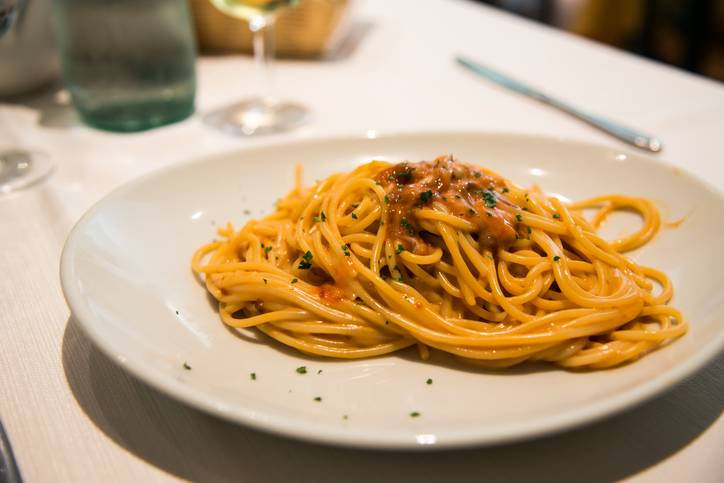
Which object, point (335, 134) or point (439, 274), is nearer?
point (439, 274)

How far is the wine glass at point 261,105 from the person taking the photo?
3172 mm

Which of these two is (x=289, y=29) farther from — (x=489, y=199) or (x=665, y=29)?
(x=665, y=29)

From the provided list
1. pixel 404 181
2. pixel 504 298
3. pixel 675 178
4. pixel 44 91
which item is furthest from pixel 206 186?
pixel 44 91

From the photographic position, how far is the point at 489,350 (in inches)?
57.4

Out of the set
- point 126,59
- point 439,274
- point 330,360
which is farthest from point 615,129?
point 126,59

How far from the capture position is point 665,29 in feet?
22.0

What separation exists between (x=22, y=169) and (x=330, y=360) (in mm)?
2055

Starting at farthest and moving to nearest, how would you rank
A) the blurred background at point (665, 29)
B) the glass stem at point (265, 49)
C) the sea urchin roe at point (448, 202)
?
the blurred background at point (665, 29), the glass stem at point (265, 49), the sea urchin roe at point (448, 202)

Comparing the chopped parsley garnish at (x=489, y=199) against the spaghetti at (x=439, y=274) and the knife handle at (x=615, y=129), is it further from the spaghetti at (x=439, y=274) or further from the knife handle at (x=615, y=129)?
the knife handle at (x=615, y=129)

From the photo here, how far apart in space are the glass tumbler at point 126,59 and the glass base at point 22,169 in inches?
16.2

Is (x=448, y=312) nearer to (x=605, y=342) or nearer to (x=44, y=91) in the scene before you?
(x=605, y=342)

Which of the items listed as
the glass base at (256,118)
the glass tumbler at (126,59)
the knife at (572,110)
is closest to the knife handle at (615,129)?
the knife at (572,110)

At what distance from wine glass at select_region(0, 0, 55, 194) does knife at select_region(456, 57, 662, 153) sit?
2.67m

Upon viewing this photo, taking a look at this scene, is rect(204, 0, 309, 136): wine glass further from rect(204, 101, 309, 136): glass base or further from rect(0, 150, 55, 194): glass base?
rect(0, 150, 55, 194): glass base
